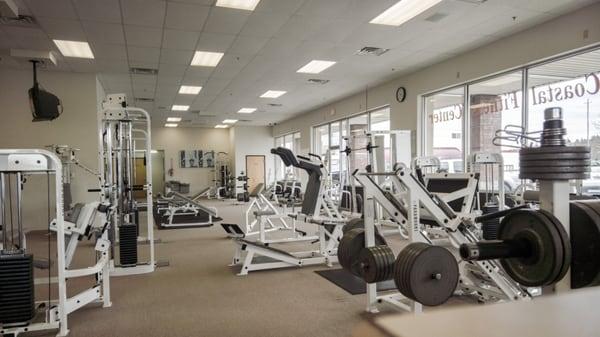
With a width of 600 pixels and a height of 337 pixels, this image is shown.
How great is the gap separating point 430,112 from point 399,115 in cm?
70

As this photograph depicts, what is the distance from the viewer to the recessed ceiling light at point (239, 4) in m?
4.45

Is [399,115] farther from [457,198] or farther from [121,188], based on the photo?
[121,188]

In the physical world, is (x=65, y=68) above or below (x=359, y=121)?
above

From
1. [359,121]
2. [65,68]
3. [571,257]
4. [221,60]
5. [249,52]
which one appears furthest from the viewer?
[359,121]

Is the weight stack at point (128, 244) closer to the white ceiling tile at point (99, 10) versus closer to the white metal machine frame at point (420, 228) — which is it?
the white ceiling tile at point (99, 10)

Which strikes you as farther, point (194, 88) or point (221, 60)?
point (194, 88)

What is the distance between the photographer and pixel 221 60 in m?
6.75

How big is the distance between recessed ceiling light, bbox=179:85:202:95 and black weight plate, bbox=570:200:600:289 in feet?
27.3

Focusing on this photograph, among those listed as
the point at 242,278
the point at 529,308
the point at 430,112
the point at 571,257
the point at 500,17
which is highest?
the point at 500,17

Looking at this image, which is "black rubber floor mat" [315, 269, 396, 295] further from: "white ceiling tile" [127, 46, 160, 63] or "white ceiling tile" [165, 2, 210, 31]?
"white ceiling tile" [127, 46, 160, 63]

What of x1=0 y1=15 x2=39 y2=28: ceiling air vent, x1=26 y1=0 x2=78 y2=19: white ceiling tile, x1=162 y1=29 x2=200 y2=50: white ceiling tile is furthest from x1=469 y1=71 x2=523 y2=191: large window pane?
x1=0 y1=15 x2=39 y2=28: ceiling air vent

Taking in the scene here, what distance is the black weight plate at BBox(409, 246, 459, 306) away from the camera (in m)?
2.37

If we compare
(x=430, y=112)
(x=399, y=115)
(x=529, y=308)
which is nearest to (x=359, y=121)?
(x=399, y=115)

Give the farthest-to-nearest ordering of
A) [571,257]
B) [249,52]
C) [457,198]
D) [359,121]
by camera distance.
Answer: [359,121] → [249,52] → [457,198] → [571,257]
